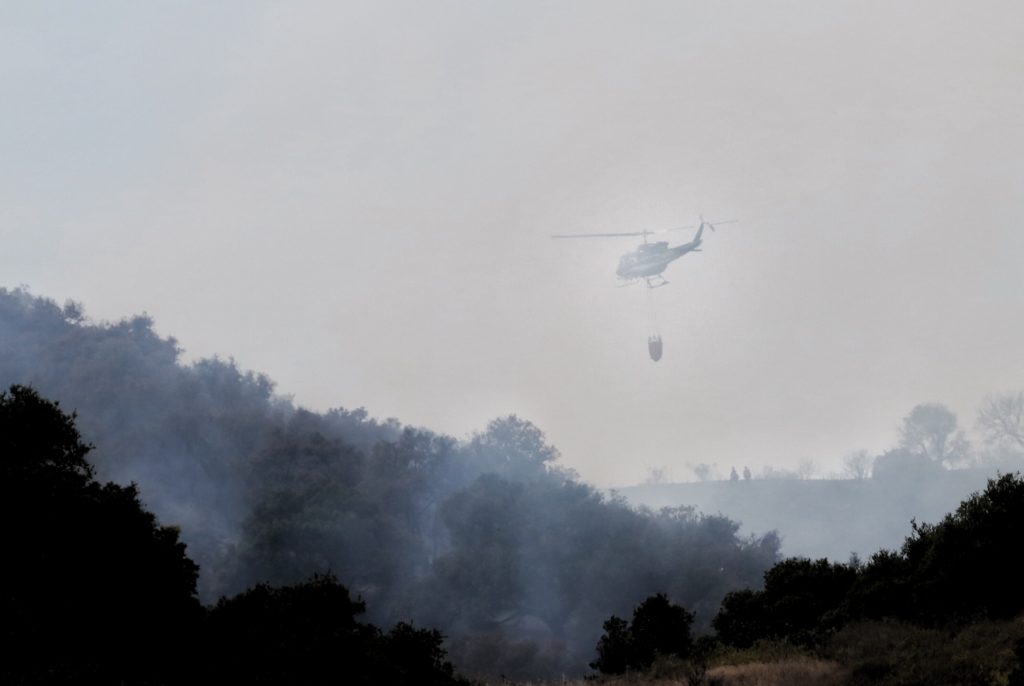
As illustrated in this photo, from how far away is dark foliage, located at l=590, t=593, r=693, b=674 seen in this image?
4628 cm

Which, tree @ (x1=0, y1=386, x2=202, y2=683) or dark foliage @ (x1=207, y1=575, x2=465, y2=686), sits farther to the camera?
dark foliage @ (x1=207, y1=575, x2=465, y2=686)

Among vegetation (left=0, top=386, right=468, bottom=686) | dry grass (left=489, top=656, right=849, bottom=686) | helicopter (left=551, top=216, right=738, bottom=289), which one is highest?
helicopter (left=551, top=216, right=738, bottom=289)

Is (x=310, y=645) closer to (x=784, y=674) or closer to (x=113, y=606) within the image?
(x=113, y=606)

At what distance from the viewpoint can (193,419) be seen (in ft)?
441

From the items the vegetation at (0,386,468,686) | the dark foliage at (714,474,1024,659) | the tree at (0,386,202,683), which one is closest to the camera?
the tree at (0,386,202,683)

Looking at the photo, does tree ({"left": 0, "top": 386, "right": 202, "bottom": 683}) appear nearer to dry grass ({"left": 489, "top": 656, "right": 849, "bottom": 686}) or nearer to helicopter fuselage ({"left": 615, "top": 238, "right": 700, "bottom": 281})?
dry grass ({"left": 489, "top": 656, "right": 849, "bottom": 686})

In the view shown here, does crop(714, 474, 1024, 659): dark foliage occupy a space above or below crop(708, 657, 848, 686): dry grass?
above

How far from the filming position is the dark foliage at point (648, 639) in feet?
152

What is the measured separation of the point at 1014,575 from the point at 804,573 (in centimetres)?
1269

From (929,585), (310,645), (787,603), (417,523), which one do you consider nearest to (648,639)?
(787,603)

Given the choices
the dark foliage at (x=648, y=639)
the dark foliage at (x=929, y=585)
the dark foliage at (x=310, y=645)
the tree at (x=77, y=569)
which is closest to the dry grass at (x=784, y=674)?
the dark foliage at (x=929, y=585)

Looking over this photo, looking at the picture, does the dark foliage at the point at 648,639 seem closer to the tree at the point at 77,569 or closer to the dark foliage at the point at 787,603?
the dark foliage at the point at 787,603

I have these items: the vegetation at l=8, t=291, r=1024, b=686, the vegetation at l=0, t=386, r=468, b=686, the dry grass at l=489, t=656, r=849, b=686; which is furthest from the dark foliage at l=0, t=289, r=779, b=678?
the vegetation at l=0, t=386, r=468, b=686

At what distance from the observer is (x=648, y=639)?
4666cm
